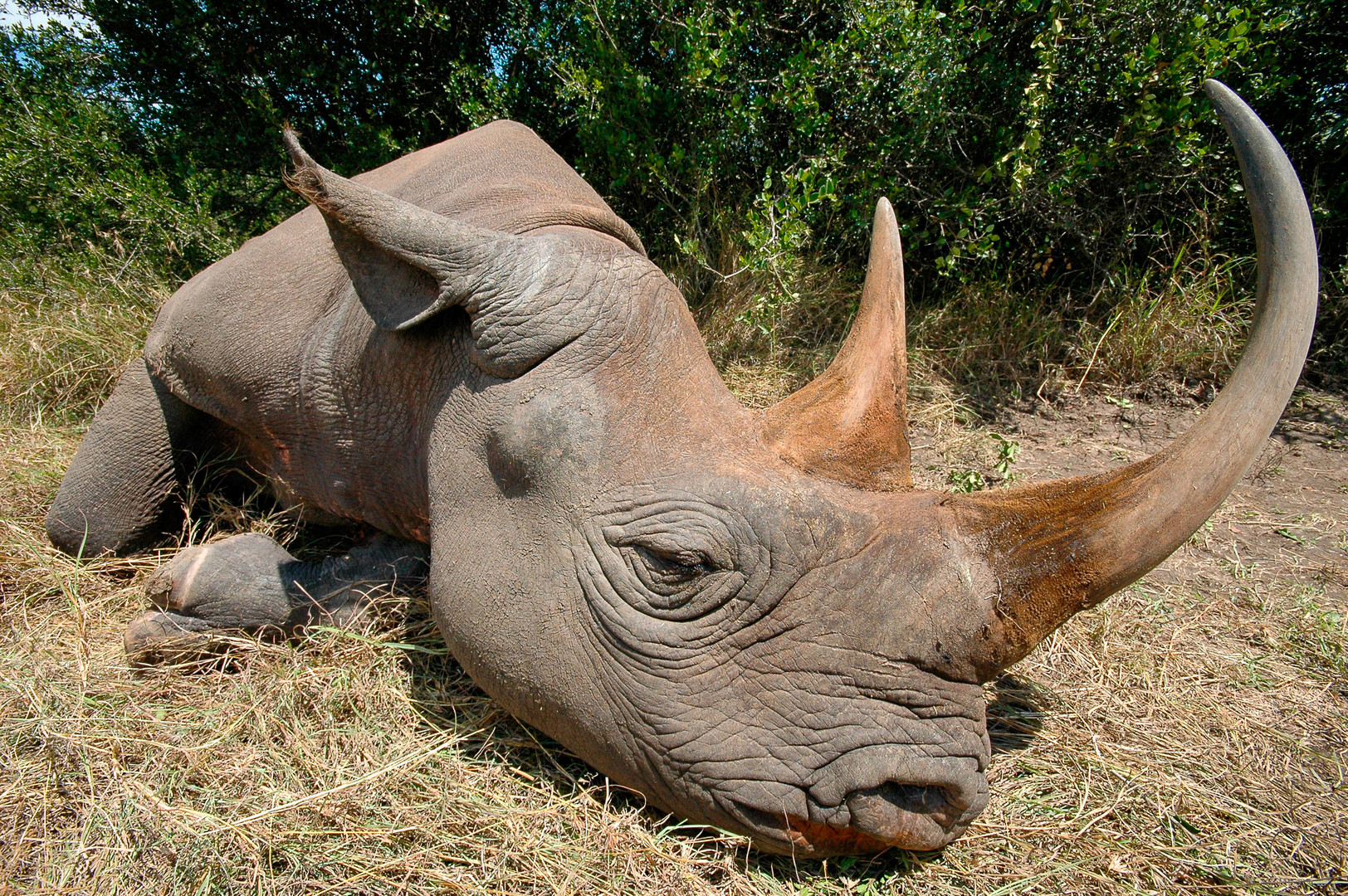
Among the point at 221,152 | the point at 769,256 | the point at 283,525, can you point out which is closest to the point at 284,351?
the point at 283,525

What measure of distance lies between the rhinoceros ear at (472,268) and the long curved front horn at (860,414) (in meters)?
0.65

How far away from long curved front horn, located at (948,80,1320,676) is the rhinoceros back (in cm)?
149

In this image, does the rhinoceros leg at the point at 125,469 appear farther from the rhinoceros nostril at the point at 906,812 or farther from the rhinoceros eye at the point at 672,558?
the rhinoceros nostril at the point at 906,812

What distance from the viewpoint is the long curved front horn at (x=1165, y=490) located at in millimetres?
1765

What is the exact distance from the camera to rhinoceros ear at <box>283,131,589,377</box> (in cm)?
225

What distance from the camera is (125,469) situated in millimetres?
3414

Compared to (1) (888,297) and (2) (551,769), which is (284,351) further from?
(1) (888,297)

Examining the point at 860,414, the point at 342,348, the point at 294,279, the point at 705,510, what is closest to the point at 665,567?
the point at 705,510

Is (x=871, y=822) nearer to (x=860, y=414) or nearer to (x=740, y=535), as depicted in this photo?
(x=740, y=535)

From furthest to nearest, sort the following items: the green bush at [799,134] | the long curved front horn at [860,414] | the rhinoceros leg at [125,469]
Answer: the green bush at [799,134] → the rhinoceros leg at [125,469] → the long curved front horn at [860,414]

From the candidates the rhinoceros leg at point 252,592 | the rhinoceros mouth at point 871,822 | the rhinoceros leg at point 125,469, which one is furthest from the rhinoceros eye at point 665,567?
the rhinoceros leg at point 125,469

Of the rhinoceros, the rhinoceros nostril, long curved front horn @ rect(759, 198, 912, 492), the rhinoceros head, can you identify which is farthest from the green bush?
the rhinoceros nostril

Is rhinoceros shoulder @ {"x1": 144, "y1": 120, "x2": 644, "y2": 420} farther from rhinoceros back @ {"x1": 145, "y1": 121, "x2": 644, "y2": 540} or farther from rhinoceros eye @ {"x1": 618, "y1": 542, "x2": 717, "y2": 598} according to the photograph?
rhinoceros eye @ {"x1": 618, "y1": 542, "x2": 717, "y2": 598}

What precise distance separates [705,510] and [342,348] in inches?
56.3
